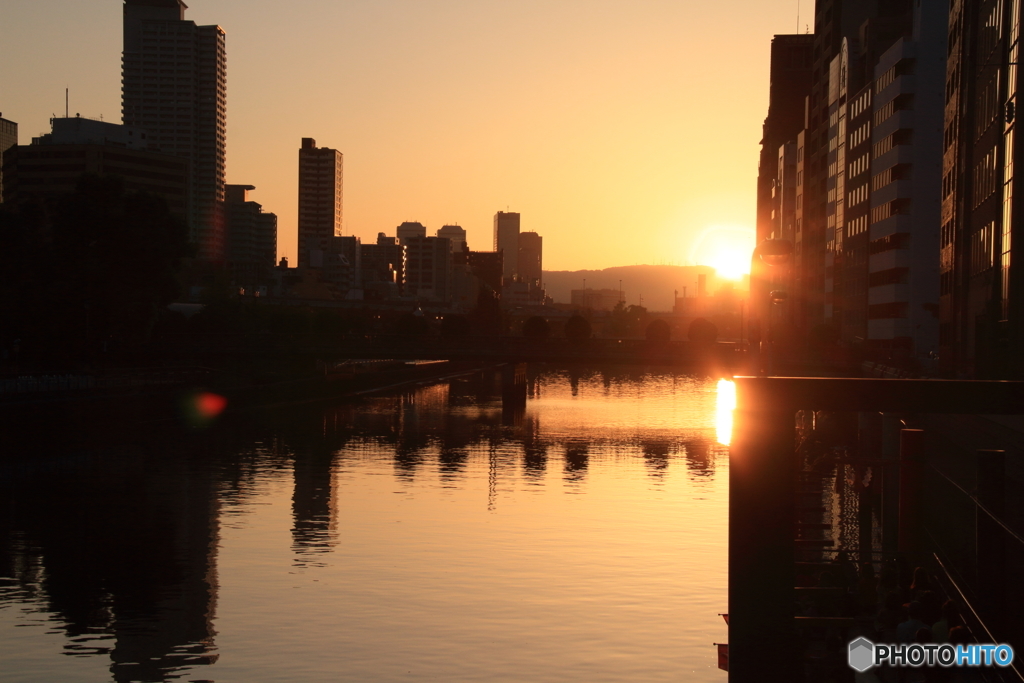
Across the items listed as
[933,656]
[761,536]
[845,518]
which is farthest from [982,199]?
[761,536]

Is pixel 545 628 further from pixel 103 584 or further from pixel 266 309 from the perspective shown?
pixel 266 309

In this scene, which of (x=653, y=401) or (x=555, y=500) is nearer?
(x=555, y=500)

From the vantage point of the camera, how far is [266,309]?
153625 millimetres

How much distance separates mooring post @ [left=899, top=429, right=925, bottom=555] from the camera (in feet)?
91.5

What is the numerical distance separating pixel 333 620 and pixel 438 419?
56.6m

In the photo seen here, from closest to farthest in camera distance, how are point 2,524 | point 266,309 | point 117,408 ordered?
point 2,524
point 117,408
point 266,309

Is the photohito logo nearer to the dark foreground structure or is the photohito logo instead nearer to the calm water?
the dark foreground structure

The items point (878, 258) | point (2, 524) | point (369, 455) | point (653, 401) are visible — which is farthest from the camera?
point (653, 401)

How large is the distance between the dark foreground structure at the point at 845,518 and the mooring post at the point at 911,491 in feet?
0.11

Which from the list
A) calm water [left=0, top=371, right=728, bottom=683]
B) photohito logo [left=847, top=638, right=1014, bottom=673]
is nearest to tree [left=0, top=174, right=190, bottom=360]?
calm water [left=0, top=371, right=728, bottom=683]

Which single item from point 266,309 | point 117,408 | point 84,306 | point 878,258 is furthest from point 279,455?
point 266,309

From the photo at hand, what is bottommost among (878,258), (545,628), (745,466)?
(545,628)

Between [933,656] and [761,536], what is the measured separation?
36.9ft

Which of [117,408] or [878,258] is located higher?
[878,258]
